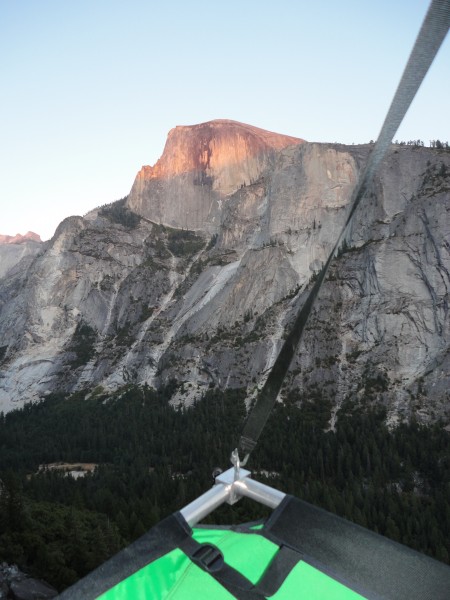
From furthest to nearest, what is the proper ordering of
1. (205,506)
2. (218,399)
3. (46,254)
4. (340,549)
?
(46,254) → (218,399) → (205,506) → (340,549)

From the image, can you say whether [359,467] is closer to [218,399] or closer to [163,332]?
[218,399]

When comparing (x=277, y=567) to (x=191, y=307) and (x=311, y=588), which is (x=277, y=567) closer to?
(x=311, y=588)

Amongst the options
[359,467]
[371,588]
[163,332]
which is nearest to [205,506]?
[371,588]

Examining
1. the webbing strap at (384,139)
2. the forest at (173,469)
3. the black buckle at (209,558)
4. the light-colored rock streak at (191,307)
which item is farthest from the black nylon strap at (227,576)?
the light-colored rock streak at (191,307)

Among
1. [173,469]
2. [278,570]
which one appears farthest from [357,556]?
[173,469]

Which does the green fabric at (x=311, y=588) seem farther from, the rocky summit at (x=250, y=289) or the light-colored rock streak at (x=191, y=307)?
the light-colored rock streak at (x=191, y=307)

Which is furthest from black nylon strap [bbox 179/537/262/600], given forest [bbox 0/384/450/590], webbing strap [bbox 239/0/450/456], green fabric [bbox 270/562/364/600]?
forest [bbox 0/384/450/590]
